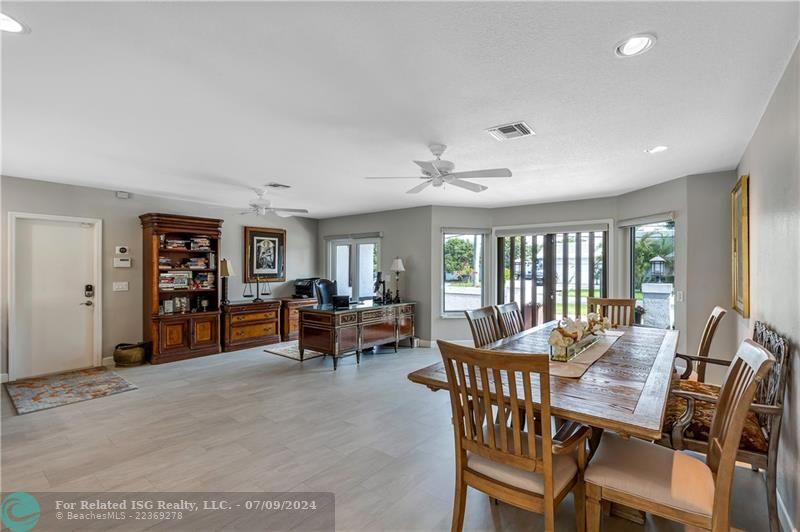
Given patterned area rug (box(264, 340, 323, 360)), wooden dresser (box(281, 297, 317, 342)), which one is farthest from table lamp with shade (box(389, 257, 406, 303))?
wooden dresser (box(281, 297, 317, 342))

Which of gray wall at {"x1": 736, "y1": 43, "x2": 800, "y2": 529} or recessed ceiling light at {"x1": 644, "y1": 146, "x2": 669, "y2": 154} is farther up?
recessed ceiling light at {"x1": 644, "y1": 146, "x2": 669, "y2": 154}

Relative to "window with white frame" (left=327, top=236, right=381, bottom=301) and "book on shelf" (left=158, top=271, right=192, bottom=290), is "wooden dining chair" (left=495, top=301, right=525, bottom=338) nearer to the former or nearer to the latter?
"window with white frame" (left=327, top=236, right=381, bottom=301)

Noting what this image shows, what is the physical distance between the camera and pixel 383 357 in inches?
221

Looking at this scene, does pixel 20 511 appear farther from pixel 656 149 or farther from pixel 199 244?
pixel 656 149

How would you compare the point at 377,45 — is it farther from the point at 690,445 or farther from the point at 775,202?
the point at 690,445

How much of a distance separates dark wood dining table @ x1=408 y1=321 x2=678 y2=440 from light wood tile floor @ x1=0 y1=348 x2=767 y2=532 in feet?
2.55

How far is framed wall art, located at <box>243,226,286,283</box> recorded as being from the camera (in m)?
6.78

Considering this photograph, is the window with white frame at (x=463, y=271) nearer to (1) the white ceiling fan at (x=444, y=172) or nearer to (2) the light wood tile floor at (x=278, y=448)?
(2) the light wood tile floor at (x=278, y=448)

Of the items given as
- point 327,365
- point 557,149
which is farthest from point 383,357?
point 557,149

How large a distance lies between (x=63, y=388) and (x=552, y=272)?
21.9 ft

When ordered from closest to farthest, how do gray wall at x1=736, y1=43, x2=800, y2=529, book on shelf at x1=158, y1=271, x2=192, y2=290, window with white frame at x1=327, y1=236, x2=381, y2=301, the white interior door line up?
gray wall at x1=736, y1=43, x2=800, y2=529 < the white interior door < book on shelf at x1=158, y1=271, x2=192, y2=290 < window with white frame at x1=327, y1=236, x2=381, y2=301

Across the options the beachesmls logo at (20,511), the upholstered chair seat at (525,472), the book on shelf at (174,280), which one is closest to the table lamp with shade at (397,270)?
the book on shelf at (174,280)

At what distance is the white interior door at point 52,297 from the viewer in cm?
447

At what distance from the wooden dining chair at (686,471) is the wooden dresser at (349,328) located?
12.0 feet
